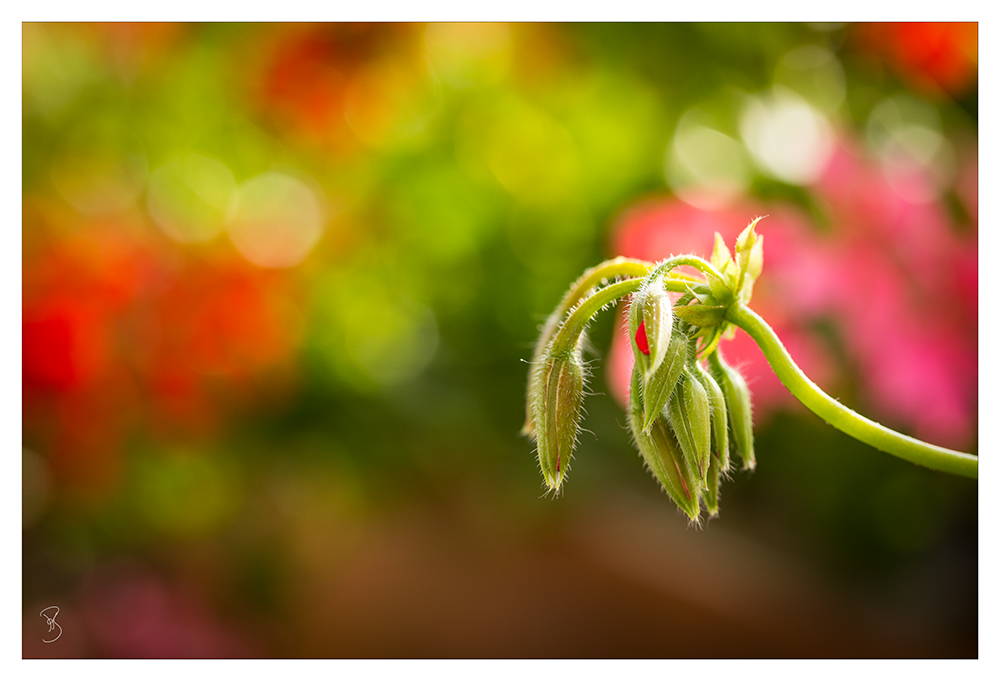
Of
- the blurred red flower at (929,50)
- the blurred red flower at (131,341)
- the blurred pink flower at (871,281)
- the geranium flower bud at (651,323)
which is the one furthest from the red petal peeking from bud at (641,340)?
the blurred red flower at (131,341)

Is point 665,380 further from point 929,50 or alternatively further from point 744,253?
point 929,50

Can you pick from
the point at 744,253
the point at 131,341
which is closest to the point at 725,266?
the point at 744,253

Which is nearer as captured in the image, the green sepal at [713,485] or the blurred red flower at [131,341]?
the green sepal at [713,485]

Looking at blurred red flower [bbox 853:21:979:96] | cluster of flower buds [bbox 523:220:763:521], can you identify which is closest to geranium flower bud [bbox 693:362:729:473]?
cluster of flower buds [bbox 523:220:763:521]

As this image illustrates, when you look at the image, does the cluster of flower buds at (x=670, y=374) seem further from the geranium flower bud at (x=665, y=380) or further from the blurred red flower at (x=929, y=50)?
the blurred red flower at (x=929, y=50)

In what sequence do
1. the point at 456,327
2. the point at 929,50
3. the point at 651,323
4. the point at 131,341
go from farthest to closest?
the point at 456,327 → the point at 131,341 → the point at 929,50 → the point at 651,323

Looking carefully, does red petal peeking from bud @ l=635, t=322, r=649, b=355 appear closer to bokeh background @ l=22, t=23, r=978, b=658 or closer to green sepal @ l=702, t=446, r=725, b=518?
green sepal @ l=702, t=446, r=725, b=518

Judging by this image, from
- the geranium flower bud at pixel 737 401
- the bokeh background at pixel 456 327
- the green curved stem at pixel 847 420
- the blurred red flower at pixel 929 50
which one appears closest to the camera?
the green curved stem at pixel 847 420
